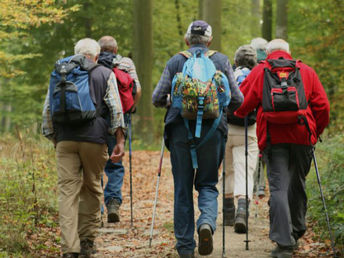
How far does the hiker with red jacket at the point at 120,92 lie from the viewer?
744 centimetres

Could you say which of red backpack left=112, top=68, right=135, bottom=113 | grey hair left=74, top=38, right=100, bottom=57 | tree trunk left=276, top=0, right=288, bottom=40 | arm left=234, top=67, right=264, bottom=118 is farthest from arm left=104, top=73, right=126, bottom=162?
tree trunk left=276, top=0, right=288, bottom=40

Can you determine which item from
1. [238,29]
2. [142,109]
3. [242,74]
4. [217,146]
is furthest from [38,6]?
[238,29]

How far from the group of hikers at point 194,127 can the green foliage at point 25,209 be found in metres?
0.66

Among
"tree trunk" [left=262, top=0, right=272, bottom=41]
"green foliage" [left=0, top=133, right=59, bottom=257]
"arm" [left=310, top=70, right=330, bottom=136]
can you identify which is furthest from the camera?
"tree trunk" [left=262, top=0, right=272, bottom=41]

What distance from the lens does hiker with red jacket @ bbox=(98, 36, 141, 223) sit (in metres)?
7.44

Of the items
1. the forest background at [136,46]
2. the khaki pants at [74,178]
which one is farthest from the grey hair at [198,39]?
the forest background at [136,46]

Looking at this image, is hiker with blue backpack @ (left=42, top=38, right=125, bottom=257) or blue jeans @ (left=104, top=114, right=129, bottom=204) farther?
blue jeans @ (left=104, top=114, right=129, bottom=204)

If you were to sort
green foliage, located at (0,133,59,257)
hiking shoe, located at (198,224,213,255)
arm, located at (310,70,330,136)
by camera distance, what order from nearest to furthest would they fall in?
1. hiking shoe, located at (198,224,213,255)
2. arm, located at (310,70,330,136)
3. green foliage, located at (0,133,59,257)

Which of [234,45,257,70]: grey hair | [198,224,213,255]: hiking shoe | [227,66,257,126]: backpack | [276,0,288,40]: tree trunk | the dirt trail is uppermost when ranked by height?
[276,0,288,40]: tree trunk

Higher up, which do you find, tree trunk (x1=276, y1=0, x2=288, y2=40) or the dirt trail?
tree trunk (x1=276, y1=0, x2=288, y2=40)

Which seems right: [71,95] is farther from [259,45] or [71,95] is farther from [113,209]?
[259,45]

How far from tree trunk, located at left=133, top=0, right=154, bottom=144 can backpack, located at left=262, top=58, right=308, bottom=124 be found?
38.2 ft

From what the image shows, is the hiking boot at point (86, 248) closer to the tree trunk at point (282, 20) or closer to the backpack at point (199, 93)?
the backpack at point (199, 93)

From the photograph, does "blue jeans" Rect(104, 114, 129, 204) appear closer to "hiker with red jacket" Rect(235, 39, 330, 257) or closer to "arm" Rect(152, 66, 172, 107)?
"arm" Rect(152, 66, 172, 107)
